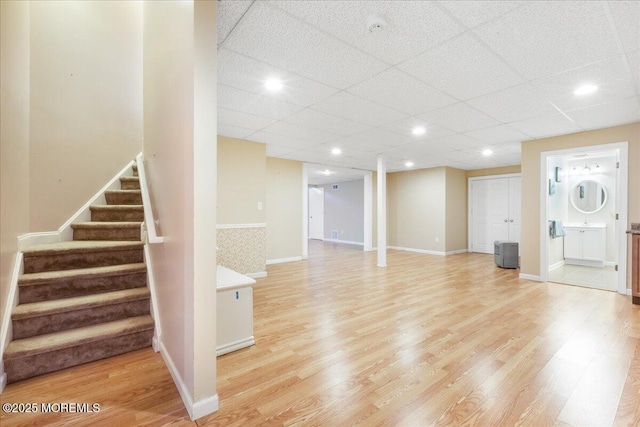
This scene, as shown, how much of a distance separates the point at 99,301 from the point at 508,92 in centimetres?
421

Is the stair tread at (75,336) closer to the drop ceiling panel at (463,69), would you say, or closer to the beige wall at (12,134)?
the beige wall at (12,134)

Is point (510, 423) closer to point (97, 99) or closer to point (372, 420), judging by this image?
point (372, 420)

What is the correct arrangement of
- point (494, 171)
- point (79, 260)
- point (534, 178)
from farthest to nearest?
1. point (494, 171)
2. point (534, 178)
3. point (79, 260)

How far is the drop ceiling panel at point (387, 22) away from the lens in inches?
66.8

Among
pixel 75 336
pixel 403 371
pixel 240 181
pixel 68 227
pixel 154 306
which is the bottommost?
pixel 403 371

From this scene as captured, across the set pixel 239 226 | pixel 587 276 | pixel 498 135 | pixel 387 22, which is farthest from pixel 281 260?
pixel 587 276

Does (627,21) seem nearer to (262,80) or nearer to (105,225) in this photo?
(262,80)

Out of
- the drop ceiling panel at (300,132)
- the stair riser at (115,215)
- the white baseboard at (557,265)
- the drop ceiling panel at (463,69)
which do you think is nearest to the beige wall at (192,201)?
the drop ceiling panel at (463,69)

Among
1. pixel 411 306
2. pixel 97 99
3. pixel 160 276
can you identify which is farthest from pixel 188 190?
pixel 97 99

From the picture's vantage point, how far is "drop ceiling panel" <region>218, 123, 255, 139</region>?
415 centimetres

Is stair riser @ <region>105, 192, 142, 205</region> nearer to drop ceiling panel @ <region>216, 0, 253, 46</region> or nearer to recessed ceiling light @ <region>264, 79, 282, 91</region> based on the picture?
recessed ceiling light @ <region>264, 79, 282, 91</region>

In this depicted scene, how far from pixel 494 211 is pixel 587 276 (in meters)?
2.93

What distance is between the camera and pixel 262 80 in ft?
8.68

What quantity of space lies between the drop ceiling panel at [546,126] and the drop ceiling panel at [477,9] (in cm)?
253
